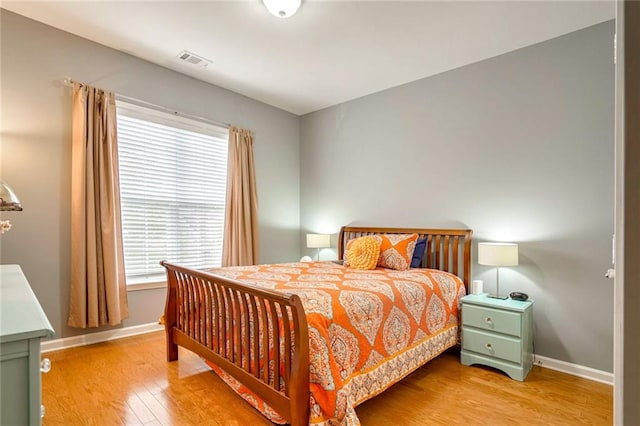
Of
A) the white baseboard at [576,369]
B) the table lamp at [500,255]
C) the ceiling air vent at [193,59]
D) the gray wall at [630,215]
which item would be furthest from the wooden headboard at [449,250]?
the ceiling air vent at [193,59]

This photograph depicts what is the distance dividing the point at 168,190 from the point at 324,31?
2.32m

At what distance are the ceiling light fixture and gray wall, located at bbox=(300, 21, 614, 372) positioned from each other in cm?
178

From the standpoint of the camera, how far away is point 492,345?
257 cm

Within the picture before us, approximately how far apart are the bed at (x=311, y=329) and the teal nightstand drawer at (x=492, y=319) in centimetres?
15

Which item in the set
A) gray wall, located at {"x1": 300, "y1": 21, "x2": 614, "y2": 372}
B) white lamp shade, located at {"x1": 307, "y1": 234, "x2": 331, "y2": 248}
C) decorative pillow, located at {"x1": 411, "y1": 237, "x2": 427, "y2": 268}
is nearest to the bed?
decorative pillow, located at {"x1": 411, "y1": 237, "x2": 427, "y2": 268}

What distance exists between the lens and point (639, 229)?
68cm

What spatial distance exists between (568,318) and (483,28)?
250 cm

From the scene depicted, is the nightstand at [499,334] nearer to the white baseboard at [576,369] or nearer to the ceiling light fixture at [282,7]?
the white baseboard at [576,369]

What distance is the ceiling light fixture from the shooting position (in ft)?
7.70

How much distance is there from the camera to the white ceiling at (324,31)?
247 centimetres

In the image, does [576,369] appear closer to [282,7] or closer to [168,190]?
[282,7]

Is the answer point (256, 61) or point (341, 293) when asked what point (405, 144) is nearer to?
point (256, 61)

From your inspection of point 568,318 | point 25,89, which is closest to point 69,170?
point 25,89

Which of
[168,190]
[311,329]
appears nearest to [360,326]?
[311,329]
